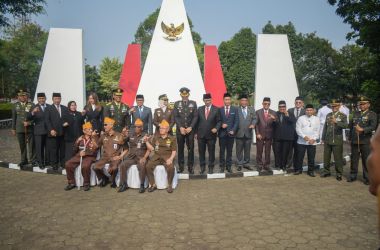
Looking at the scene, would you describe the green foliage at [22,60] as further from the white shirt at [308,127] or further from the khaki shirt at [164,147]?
the white shirt at [308,127]

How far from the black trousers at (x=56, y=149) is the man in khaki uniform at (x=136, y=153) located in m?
2.26

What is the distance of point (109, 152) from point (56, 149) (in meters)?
2.28

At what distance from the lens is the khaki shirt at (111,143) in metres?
6.60

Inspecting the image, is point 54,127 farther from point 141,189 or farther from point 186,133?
point 186,133

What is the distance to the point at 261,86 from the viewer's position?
1243 centimetres

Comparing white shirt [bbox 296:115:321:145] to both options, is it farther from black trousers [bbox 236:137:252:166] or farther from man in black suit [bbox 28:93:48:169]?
man in black suit [bbox 28:93:48:169]

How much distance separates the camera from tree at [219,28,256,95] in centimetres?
4206

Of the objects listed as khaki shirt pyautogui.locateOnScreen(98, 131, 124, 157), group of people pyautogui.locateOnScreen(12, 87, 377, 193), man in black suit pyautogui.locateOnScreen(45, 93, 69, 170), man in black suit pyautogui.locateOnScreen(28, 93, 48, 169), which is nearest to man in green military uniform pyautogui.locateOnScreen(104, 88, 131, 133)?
group of people pyautogui.locateOnScreen(12, 87, 377, 193)

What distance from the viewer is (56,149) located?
8000mm

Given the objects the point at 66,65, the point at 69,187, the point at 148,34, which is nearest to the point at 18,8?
the point at 66,65

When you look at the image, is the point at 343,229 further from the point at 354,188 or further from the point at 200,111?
the point at 200,111

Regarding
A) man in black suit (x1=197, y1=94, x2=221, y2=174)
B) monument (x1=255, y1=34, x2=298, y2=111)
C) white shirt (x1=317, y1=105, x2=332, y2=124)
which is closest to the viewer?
man in black suit (x1=197, y1=94, x2=221, y2=174)

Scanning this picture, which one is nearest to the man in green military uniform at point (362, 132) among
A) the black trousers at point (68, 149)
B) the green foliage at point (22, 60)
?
the black trousers at point (68, 149)

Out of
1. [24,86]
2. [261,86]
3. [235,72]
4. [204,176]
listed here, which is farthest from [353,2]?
[24,86]
